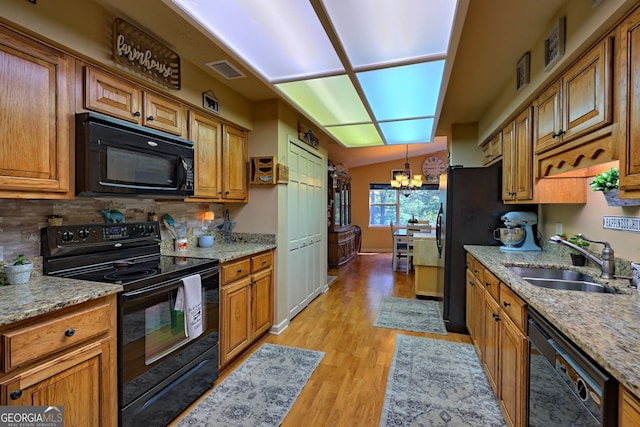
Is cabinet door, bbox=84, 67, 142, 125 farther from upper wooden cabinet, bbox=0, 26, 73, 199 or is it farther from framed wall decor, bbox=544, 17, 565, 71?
framed wall decor, bbox=544, 17, 565, 71

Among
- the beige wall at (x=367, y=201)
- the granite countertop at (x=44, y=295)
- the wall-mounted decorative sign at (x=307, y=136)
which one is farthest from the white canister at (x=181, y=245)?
the beige wall at (x=367, y=201)

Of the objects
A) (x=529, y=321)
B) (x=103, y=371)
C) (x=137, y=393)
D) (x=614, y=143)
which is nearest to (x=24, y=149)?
(x=103, y=371)

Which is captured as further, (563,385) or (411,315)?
(411,315)

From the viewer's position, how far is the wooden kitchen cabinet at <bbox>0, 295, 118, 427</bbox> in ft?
3.65

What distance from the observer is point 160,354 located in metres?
1.74

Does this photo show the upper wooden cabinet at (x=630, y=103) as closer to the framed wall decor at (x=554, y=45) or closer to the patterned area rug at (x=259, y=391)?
the framed wall decor at (x=554, y=45)

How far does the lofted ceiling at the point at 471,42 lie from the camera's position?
1.68m

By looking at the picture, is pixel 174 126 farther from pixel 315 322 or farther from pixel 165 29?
pixel 315 322

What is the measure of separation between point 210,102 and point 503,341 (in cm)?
266

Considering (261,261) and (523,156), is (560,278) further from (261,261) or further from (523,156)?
(261,261)

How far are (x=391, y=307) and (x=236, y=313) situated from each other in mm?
2144

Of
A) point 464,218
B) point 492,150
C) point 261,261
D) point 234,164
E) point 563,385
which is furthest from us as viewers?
point 492,150

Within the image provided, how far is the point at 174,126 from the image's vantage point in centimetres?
223

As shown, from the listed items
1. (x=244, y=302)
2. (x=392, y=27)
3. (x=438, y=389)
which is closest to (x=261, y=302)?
(x=244, y=302)
